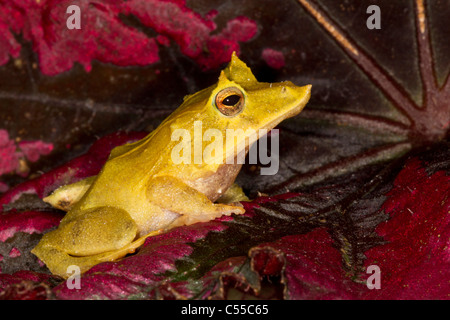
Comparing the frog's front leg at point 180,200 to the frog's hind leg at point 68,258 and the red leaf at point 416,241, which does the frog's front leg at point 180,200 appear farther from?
the red leaf at point 416,241

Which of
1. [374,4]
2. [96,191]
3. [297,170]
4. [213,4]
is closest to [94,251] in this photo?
[96,191]

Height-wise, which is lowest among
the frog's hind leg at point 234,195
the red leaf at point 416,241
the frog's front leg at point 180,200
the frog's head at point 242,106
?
the red leaf at point 416,241

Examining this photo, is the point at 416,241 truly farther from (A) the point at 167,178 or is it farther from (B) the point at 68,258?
(B) the point at 68,258

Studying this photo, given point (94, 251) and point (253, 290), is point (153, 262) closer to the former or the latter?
point (253, 290)

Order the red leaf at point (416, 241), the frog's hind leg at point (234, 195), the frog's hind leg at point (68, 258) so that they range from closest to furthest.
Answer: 1. the red leaf at point (416, 241)
2. the frog's hind leg at point (68, 258)
3. the frog's hind leg at point (234, 195)

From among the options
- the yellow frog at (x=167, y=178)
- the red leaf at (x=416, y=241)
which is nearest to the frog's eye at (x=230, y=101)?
the yellow frog at (x=167, y=178)

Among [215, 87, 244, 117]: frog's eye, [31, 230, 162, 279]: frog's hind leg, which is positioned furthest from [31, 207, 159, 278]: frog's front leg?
[215, 87, 244, 117]: frog's eye

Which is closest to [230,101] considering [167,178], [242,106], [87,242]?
[242,106]
